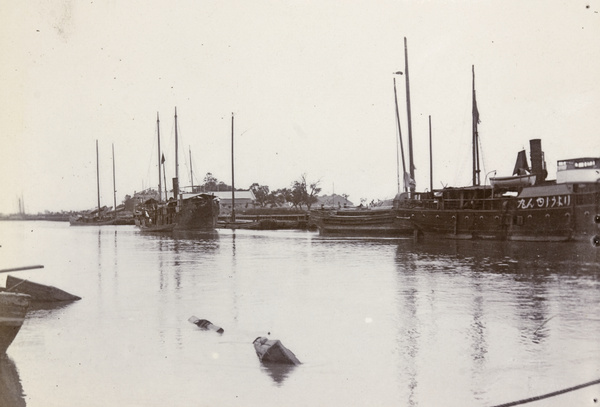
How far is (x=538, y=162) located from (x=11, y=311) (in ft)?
107

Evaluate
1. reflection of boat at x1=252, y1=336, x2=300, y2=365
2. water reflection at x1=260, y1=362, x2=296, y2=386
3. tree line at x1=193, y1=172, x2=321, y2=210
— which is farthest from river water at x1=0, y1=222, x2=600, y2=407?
tree line at x1=193, y1=172, x2=321, y2=210

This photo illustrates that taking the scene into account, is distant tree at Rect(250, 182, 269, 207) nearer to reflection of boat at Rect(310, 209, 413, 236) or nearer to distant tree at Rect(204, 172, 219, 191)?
distant tree at Rect(204, 172, 219, 191)

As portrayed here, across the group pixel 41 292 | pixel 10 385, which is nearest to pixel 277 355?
pixel 10 385

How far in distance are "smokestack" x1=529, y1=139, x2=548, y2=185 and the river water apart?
625 inches

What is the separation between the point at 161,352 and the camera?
916cm

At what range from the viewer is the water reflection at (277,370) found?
24.9ft

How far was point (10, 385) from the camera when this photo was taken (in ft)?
24.3

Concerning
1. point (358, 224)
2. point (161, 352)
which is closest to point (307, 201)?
point (358, 224)

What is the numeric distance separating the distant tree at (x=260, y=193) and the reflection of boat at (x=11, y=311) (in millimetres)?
119288

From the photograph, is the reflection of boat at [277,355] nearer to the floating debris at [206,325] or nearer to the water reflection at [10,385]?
the floating debris at [206,325]

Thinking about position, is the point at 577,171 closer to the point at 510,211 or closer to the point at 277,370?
the point at 510,211

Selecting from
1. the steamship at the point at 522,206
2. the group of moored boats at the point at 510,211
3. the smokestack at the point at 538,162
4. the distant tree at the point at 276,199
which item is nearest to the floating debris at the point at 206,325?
the steamship at the point at 522,206

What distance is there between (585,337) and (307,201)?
10424 centimetres

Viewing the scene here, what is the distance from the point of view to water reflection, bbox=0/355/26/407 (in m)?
6.87
